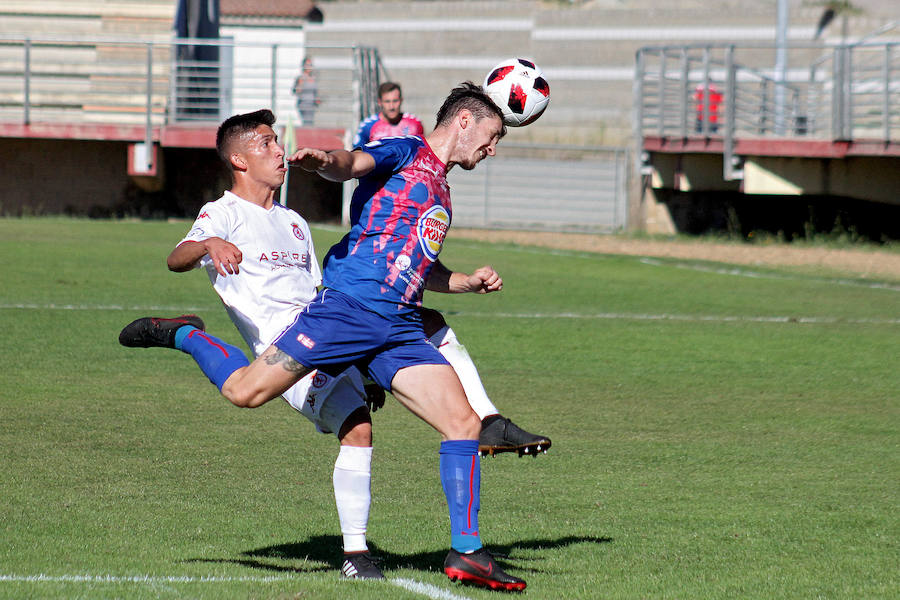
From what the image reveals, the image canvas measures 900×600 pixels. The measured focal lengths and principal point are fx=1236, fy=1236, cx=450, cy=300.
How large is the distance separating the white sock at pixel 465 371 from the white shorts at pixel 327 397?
0.52m

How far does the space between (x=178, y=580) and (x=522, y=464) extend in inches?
142

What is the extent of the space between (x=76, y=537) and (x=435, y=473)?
2.51 meters

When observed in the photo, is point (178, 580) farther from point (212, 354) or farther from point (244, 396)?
point (212, 354)

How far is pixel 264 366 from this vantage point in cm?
508

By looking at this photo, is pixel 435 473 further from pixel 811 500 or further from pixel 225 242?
pixel 225 242

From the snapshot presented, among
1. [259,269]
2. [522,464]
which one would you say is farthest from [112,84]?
[259,269]

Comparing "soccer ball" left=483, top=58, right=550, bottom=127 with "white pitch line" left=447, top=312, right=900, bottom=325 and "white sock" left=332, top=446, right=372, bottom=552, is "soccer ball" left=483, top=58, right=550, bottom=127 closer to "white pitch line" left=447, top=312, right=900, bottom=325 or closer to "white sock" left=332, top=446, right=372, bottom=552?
"white sock" left=332, top=446, right=372, bottom=552

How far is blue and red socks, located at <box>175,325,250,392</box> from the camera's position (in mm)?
5371

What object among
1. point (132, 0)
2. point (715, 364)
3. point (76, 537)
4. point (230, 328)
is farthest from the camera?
point (132, 0)

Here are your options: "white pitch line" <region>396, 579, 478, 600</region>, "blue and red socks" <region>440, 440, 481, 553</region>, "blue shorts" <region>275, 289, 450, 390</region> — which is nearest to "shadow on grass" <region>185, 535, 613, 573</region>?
"white pitch line" <region>396, 579, 478, 600</region>

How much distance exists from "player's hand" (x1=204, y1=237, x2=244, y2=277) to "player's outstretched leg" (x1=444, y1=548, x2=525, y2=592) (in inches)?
58.5

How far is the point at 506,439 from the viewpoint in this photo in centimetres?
539

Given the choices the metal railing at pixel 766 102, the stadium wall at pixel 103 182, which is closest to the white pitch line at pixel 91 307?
the stadium wall at pixel 103 182

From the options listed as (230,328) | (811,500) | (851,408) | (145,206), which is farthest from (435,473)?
(145,206)
